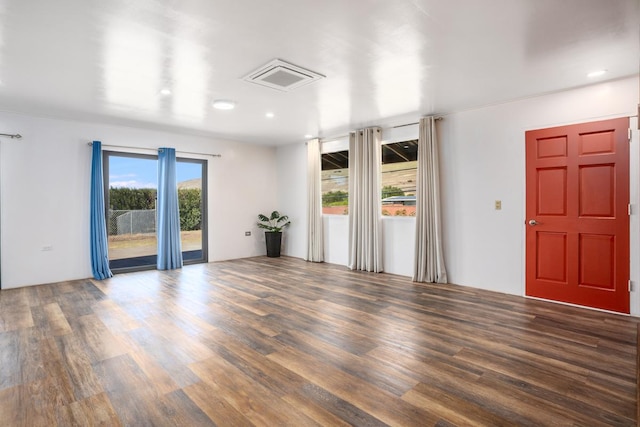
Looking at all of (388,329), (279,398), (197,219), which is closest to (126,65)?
(279,398)

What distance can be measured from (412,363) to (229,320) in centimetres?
188

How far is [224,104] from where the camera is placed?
446 cm

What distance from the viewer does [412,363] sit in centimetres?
253

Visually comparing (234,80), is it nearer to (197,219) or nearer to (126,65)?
(126,65)

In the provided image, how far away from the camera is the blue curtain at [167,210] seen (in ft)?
20.1

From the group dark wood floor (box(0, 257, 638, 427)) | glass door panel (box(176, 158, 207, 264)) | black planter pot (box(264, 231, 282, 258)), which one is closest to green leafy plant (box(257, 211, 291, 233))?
black planter pot (box(264, 231, 282, 258))

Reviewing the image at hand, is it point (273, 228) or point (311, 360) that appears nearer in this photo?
point (311, 360)

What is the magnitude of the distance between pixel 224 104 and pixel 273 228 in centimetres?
366

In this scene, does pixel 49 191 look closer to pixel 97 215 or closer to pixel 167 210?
pixel 97 215

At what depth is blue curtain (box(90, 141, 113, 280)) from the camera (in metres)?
5.39

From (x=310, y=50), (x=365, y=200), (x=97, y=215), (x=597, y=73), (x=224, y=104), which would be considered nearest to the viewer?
(x=310, y=50)

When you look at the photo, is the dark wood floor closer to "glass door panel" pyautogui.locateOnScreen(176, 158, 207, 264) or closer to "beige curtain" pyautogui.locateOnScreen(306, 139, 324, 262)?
"glass door panel" pyautogui.locateOnScreen(176, 158, 207, 264)

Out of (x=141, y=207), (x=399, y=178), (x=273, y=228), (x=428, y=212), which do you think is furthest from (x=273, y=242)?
(x=428, y=212)

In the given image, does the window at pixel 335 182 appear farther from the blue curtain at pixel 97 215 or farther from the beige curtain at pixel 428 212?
the blue curtain at pixel 97 215
